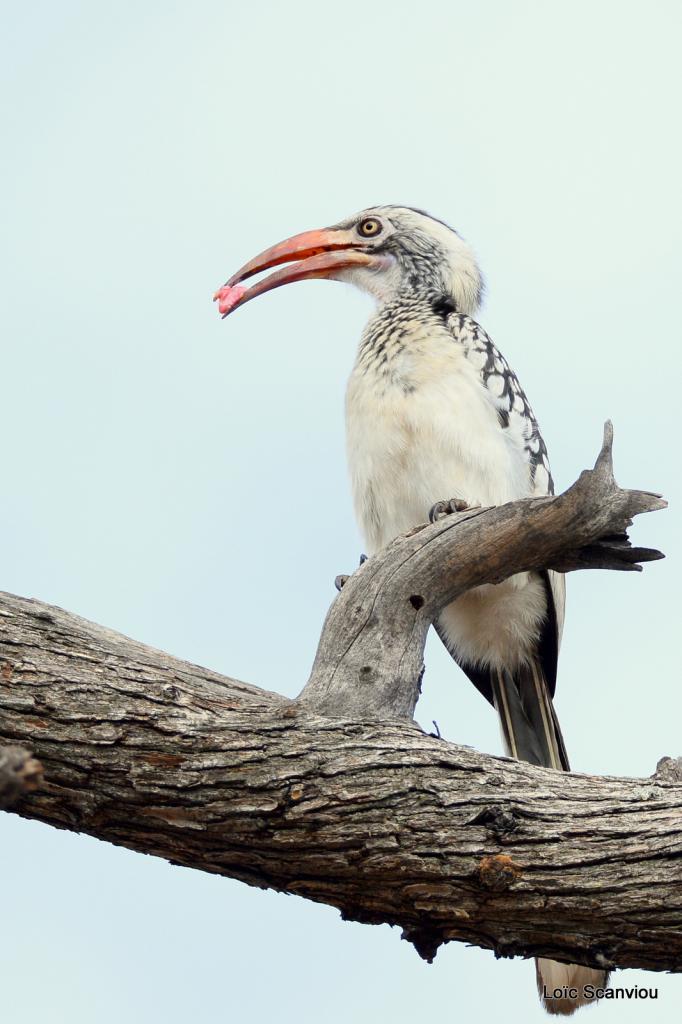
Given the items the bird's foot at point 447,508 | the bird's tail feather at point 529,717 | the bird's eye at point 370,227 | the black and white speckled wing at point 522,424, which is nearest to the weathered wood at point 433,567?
the bird's foot at point 447,508

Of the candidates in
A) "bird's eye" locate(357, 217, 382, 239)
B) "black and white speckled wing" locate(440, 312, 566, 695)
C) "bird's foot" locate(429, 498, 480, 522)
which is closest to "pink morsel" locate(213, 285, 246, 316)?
"bird's eye" locate(357, 217, 382, 239)

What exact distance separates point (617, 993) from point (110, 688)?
2.23m

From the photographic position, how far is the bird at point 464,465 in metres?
5.80

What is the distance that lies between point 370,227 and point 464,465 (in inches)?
77.6

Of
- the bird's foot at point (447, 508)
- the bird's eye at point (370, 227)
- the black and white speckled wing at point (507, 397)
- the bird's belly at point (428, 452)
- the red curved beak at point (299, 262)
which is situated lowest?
the bird's foot at point (447, 508)

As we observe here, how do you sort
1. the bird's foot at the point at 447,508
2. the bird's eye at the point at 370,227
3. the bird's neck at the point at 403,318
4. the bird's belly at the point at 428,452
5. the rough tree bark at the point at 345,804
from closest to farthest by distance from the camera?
1. the rough tree bark at the point at 345,804
2. the bird's foot at the point at 447,508
3. the bird's belly at the point at 428,452
4. the bird's neck at the point at 403,318
5. the bird's eye at the point at 370,227

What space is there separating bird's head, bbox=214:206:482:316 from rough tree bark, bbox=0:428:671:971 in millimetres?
2952

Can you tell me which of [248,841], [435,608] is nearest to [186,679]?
[248,841]

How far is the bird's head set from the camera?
22.5ft

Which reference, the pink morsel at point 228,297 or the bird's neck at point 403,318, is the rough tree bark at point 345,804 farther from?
the pink morsel at point 228,297

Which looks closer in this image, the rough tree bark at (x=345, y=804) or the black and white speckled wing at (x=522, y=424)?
the rough tree bark at (x=345, y=804)

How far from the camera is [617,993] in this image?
15.4 feet

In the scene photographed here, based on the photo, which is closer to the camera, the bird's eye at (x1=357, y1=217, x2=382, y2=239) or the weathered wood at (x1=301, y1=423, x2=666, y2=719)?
the weathered wood at (x1=301, y1=423, x2=666, y2=719)

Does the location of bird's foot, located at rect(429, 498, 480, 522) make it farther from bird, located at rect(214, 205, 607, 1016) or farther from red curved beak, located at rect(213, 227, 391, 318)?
red curved beak, located at rect(213, 227, 391, 318)
